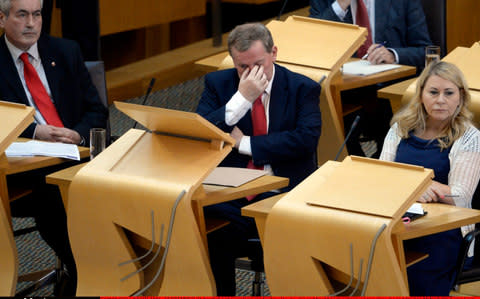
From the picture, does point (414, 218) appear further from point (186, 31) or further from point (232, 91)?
point (186, 31)

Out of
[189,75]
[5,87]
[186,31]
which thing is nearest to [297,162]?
[5,87]

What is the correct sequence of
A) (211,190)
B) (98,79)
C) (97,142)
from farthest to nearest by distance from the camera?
(98,79) → (97,142) → (211,190)

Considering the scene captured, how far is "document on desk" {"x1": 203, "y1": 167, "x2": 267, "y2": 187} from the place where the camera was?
2.96 m

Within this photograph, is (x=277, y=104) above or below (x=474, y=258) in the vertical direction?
above

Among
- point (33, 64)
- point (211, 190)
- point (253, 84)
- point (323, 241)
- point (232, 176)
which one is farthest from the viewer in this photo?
point (33, 64)

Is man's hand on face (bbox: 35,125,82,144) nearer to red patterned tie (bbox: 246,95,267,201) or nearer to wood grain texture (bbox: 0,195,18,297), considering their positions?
wood grain texture (bbox: 0,195,18,297)

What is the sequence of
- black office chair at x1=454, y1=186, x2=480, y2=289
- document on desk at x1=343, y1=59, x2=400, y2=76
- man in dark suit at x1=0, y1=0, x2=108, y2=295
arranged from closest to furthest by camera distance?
1. black office chair at x1=454, y1=186, x2=480, y2=289
2. man in dark suit at x1=0, y1=0, x2=108, y2=295
3. document on desk at x1=343, y1=59, x2=400, y2=76

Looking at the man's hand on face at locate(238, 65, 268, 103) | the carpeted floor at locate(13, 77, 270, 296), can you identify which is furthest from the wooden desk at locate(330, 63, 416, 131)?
the carpeted floor at locate(13, 77, 270, 296)

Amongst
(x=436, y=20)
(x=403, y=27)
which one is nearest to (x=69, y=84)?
(x=403, y=27)

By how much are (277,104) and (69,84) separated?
3.23 feet

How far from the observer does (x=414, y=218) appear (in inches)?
105

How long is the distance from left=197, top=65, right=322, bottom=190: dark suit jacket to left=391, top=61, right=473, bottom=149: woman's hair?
34 cm

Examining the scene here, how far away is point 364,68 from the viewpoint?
4.27 m

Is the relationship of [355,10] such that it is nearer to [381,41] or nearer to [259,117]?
[381,41]
